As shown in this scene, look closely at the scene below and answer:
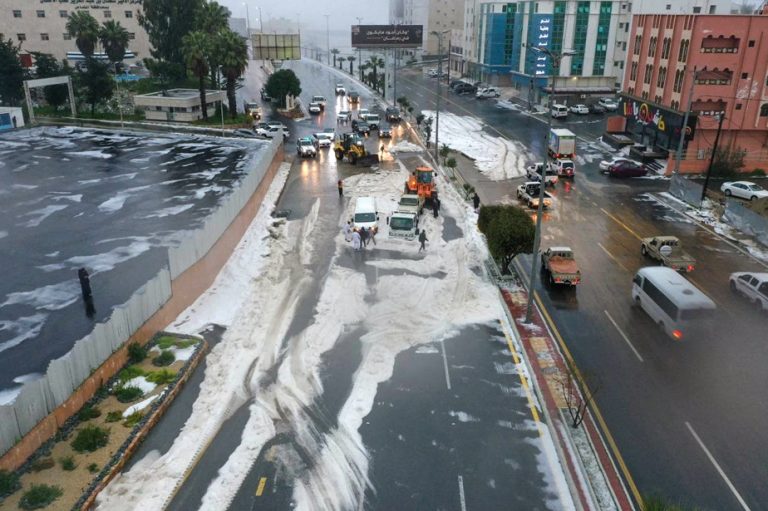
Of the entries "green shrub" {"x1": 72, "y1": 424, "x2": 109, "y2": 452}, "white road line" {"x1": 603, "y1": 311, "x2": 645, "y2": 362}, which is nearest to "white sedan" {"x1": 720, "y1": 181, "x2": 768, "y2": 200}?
"white road line" {"x1": 603, "y1": 311, "x2": 645, "y2": 362}

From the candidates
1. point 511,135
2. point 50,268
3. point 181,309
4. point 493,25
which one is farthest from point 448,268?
point 493,25

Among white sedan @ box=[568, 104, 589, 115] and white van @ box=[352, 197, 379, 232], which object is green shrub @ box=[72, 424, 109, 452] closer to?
white van @ box=[352, 197, 379, 232]

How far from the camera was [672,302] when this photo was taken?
71.5 ft

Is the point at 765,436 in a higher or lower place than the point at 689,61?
lower

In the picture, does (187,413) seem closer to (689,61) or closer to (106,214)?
(106,214)

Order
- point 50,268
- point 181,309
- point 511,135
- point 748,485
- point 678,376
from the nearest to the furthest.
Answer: point 748,485, point 678,376, point 181,309, point 50,268, point 511,135

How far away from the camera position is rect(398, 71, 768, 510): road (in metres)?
15.3

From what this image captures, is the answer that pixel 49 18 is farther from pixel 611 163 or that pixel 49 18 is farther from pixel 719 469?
pixel 719 469

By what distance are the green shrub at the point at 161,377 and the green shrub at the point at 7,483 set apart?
5.17 meters

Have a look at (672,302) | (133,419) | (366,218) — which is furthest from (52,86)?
(672,302)

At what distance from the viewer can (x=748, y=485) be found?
48.6 ft

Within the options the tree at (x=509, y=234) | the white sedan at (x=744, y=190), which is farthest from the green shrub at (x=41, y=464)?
the white sedan at (x=744, y=190)

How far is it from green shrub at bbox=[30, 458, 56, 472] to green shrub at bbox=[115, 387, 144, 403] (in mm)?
3027

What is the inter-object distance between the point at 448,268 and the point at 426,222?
7712mm
